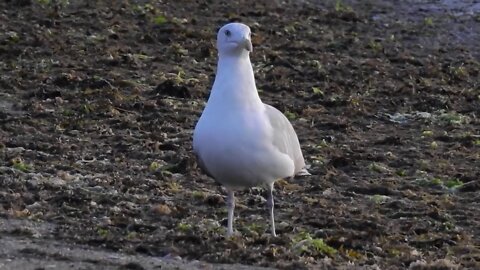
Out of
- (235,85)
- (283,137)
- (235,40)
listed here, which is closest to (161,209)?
(283,137)

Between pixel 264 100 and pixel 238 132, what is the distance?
551cm

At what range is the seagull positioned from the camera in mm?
7031

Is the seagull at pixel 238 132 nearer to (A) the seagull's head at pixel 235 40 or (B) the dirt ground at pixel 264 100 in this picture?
(A) the seagull's head at pixel 235 40

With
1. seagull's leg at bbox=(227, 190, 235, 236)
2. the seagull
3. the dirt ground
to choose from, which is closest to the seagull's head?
the seagull

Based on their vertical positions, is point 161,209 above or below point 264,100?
below

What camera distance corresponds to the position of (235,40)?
7.30 metres

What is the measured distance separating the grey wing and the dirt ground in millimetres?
485

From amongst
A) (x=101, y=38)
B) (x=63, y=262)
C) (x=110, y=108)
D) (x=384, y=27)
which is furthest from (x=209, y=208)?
(x=384, y=27)

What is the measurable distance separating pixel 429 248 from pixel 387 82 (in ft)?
19.7

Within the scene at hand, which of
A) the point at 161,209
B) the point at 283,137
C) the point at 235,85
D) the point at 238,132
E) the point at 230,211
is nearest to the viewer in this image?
the point at 238,132

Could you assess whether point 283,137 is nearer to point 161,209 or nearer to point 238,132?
point 238,132

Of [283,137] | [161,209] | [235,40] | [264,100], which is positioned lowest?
[161,209]

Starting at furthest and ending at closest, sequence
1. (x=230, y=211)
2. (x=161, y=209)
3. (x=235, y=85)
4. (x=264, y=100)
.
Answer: (x=264, y=100), (x=161, y=209), (x=230, y=211), (x=235, y=85)

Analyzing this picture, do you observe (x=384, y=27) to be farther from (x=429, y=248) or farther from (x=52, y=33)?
(x=429, y=248)
